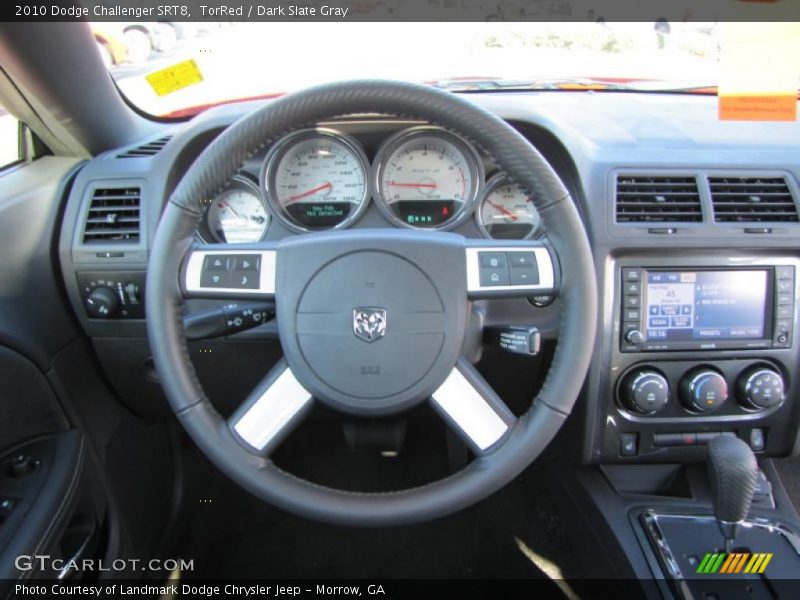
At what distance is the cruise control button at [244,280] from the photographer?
4.15 ft

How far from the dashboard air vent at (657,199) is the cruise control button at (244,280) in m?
1.01

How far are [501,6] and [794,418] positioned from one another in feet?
5.10

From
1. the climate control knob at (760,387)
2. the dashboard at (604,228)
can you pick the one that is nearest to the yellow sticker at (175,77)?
the dashboard at (604,228)

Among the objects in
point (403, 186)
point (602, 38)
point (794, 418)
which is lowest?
point (794, 418)

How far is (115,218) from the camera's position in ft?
5.80

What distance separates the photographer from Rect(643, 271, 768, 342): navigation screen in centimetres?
170

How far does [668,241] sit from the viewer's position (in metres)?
1.66

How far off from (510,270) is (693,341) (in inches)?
30.7

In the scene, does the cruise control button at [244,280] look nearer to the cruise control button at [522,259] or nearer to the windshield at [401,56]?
the cruise control button at [522,259]

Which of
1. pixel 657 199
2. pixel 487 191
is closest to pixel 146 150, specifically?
pixel 487 191

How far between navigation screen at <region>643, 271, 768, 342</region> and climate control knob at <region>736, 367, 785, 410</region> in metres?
0.11

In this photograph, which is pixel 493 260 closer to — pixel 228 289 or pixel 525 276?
pixel 525 276

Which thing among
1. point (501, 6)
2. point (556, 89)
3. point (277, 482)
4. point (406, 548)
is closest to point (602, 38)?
point (556, 89)

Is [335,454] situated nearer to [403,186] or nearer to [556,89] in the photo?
[403,186]
